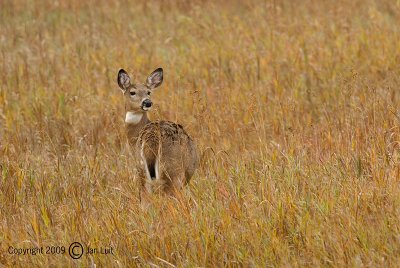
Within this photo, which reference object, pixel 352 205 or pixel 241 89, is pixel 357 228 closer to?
pixel 352 205

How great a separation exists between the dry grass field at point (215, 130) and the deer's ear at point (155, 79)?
34cm

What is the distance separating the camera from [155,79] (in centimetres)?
828

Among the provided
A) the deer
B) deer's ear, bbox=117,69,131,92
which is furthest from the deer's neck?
the deer

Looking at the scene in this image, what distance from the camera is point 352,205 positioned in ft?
18.7

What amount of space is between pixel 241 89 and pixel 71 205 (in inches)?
143

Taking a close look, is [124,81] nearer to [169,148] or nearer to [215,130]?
[215,130]

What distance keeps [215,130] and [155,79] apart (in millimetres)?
734

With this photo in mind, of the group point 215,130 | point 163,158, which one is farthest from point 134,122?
point 163,158

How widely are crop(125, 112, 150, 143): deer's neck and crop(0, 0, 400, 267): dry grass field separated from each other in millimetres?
220

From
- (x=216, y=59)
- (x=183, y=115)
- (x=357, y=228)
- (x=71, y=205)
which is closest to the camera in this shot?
(x=357, y=228)

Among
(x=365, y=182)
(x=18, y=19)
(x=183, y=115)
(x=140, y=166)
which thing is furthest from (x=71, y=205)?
(x=18, y=19)

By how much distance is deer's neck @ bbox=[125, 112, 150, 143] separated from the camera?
25.3 ft

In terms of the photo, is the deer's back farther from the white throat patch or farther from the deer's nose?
the white throat patch

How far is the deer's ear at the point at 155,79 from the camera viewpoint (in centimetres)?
822
